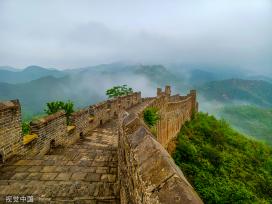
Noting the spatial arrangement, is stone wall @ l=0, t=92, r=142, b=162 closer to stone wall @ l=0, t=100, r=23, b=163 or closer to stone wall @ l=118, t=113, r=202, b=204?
stone wall @ l=0, t=100, r=23, b=163

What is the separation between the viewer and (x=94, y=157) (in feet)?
22.3

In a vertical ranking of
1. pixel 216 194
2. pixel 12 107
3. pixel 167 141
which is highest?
pixel 12 107

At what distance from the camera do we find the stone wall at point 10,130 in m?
6.03

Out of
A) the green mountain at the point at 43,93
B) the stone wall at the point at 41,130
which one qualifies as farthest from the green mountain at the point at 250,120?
the stone wall at the point at 41,130

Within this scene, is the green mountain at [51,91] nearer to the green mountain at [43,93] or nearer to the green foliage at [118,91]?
the green mountain at [43,93]

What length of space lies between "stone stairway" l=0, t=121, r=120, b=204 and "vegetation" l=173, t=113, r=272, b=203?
33.8ft

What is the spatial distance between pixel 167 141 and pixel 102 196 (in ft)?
53.3

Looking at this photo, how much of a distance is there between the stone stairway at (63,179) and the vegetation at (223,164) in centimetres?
1031

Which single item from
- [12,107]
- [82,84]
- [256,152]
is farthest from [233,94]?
[12,107]

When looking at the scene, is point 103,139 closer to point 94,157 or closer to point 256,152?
point 94,157

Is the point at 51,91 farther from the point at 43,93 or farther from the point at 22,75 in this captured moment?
the point at 22,75

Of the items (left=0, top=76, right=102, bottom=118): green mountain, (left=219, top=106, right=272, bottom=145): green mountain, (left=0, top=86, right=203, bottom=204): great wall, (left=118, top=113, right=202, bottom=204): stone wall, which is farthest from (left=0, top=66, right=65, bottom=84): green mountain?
(left=118, top=113, right=202, bottom=204): stone wall

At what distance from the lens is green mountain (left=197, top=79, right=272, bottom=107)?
15744 centimetres

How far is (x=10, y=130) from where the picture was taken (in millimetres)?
6332
